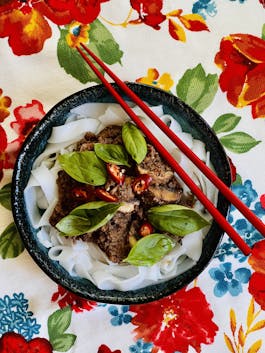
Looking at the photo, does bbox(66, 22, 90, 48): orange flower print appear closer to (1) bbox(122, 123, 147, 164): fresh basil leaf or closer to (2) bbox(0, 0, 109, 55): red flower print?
(2) bbox(0, 0, 109, 55): red flower print

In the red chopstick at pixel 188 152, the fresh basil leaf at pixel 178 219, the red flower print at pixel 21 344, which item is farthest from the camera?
the red flower print at pixel 21 344

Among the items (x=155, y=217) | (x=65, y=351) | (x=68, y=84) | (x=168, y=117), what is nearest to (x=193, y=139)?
(x=168, y=117)

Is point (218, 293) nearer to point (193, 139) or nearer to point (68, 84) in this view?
point (193, 139)

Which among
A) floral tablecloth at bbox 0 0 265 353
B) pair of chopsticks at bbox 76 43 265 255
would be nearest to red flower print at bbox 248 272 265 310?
floral tablecloth at bbox 0 0 265 353

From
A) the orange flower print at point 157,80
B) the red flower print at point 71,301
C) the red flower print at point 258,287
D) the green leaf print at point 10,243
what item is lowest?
the red flower print at point 71,301

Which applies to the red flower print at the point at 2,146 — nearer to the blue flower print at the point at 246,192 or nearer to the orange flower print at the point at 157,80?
the orange flower print at the point at 157,80

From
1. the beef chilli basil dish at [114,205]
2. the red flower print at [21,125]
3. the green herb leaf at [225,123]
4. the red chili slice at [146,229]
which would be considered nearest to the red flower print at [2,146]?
the red flower print at [21,125]

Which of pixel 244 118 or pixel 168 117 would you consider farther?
pixel 244 118
